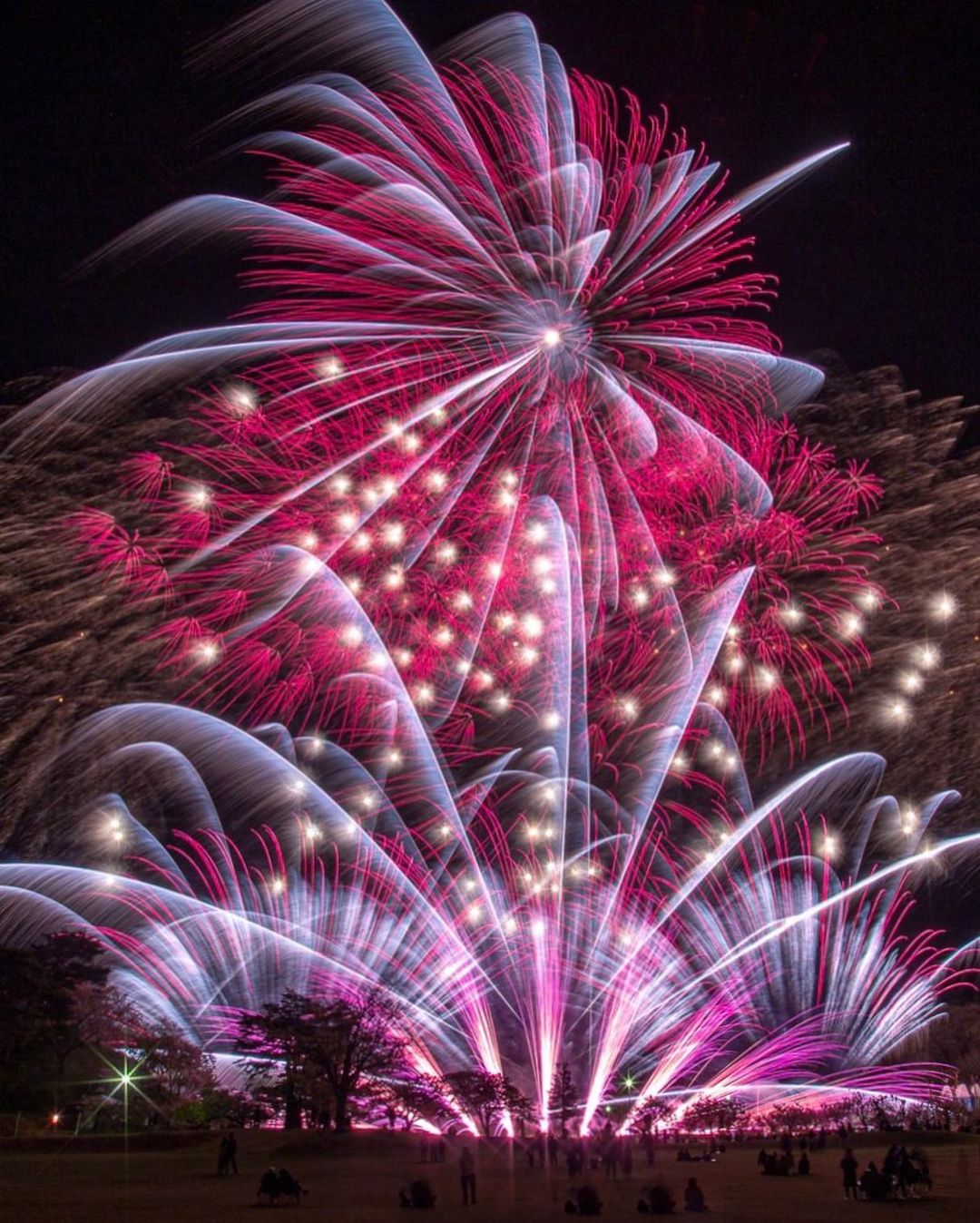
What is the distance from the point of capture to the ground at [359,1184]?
18609mm

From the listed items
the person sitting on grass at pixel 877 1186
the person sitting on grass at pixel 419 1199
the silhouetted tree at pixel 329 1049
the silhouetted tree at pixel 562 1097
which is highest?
the silhouetted tree at pixel 329 1049

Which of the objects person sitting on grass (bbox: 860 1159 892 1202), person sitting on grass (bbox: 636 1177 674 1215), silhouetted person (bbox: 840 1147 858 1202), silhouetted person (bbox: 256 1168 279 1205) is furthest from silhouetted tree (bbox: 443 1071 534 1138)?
person sitting on grass (bbox: 636 1177 674 1215)

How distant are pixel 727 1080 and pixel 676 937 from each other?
6259 mm

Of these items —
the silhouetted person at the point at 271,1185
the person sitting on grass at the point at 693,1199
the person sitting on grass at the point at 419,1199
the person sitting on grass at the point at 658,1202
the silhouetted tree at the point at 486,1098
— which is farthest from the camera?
the silhouetted tree at the point at 486,1098

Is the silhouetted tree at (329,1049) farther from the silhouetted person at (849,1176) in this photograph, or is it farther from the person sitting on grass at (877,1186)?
the person sitting on grass at (877,1186)

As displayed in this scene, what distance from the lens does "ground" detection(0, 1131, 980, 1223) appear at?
18609 millimetres

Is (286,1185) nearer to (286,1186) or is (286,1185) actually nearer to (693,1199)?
(286,1186)

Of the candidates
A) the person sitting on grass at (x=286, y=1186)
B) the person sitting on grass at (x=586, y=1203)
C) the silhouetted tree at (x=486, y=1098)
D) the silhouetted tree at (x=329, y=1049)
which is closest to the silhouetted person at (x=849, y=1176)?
the person sitting on grass at (x=586, y=1203)

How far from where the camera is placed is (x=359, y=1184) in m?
23.5

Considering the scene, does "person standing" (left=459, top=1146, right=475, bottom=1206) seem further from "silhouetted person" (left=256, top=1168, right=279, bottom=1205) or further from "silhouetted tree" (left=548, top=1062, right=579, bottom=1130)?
"silhouetted tree" (left=548, top=1062, right=579, bottom=1130)

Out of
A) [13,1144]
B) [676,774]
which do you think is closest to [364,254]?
[676,774]

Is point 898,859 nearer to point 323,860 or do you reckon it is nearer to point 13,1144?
point 323,860

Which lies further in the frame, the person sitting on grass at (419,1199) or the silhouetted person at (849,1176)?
the silhouetted person at (849,1176)

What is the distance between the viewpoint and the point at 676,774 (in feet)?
91.4
